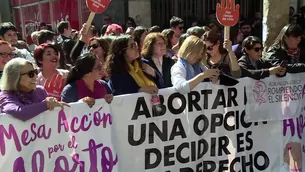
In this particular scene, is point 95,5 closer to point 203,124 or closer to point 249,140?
point 203,124

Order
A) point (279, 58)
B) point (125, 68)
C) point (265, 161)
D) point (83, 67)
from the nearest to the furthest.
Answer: point (83, 67) < point (125, 68) < point (265, 161) < point (279, 58)

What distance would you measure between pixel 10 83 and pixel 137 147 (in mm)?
→ 1305

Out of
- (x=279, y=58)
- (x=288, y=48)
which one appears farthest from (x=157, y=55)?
(x=288, y=48)

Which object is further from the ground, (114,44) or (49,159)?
(114,44)

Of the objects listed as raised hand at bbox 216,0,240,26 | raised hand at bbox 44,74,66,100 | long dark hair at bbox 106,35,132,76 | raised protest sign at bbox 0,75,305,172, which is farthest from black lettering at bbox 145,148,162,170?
raised hand at bbox 216,0,240,26

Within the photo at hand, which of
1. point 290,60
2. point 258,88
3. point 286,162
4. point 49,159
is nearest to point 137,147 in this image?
point 49,159

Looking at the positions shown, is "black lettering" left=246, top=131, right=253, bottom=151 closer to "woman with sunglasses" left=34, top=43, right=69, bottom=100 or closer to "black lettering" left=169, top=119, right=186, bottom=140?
"black lettering" left=169, top=119, right=186, bottom=140

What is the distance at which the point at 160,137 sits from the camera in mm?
4270

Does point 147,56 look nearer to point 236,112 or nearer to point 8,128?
point 236,112

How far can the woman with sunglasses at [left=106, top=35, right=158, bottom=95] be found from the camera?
4.23 meters

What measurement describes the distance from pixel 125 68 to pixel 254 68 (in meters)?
1.44

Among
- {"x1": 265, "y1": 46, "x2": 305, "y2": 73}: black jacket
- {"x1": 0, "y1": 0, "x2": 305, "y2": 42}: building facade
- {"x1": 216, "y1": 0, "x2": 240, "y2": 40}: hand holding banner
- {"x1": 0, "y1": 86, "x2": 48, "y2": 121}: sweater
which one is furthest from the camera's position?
{"x1": 0, "y1": 0, "x2": 305, "y2": 42}: building facade

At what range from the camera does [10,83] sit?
3557 mm

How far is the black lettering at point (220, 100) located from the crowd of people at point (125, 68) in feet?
0.35
